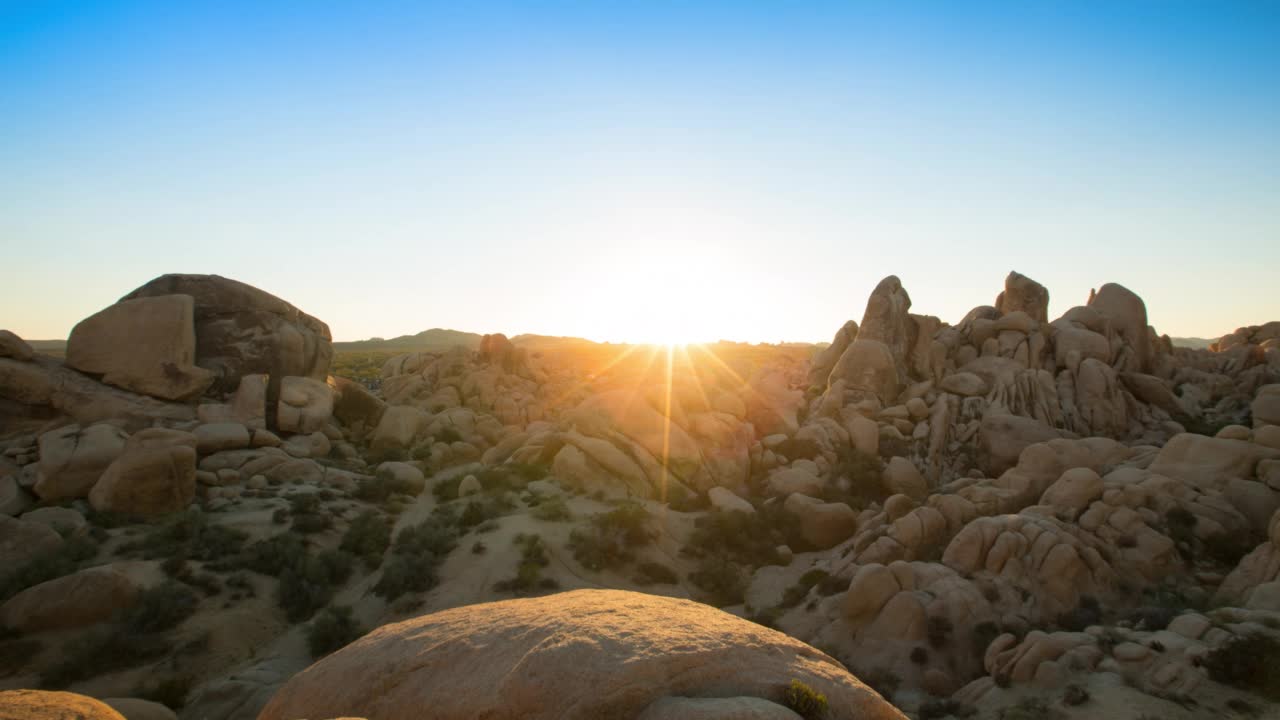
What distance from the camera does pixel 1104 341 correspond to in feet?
128

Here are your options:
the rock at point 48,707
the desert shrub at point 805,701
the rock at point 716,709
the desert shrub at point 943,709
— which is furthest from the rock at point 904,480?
the rock at point 48,707

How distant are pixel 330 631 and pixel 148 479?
958 cm

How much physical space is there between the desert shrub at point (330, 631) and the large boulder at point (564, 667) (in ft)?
34.5

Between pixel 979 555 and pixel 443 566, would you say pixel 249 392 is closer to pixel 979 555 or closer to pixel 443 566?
pixel 443 566

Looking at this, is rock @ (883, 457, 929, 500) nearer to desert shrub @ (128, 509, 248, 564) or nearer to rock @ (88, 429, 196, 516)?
desert shrub @ (128, 509, 248, 564)

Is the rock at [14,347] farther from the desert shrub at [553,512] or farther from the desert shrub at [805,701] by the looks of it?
the desert shrub at [805,701]

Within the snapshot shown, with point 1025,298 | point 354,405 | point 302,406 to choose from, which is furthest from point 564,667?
point 1025,298

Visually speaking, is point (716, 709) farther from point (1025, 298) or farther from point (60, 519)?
point (1025, 298)

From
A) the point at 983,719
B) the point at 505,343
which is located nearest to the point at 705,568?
the point at 983,719

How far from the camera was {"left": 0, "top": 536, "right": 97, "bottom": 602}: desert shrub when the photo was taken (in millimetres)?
16891

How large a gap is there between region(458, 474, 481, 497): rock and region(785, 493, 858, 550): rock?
1416 centimetres

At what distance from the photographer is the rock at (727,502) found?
2799 centimetres

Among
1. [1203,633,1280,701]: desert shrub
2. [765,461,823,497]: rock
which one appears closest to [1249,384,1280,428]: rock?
[765,461,823,497]: rock

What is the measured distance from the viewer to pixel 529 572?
2192 cm
